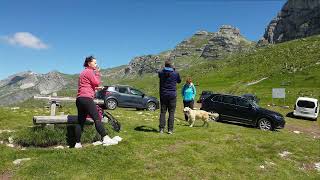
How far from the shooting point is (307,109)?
42.4m

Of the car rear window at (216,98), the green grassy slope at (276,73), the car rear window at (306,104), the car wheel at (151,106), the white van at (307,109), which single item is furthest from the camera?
the green grassy slope at (276,73)

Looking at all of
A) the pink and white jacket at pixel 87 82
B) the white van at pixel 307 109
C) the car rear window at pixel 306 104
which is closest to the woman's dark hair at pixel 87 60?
the pink and white jacket at pixel 87 82

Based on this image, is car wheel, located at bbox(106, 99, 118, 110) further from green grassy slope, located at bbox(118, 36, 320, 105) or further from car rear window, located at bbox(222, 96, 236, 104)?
green grassy slope, located at bbox(118, 36, 320, 105)

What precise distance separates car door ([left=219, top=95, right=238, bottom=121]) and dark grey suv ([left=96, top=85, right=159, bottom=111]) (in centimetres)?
784

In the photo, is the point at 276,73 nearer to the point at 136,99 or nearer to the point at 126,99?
the point at 136,99

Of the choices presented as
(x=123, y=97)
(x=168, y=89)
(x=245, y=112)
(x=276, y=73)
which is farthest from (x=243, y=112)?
(x=276, y=73)

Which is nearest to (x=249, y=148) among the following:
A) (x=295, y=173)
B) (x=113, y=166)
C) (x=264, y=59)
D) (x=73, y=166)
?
(x=295, y=173)

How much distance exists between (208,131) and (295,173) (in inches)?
197

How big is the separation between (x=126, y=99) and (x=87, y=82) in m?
21.0

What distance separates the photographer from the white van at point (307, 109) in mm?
42219

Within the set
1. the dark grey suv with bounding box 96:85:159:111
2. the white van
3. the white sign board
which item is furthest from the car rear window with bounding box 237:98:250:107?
the white sign board

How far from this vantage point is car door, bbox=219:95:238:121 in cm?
2755

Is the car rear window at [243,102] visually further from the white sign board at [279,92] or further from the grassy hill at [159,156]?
the white sign board at [279,92]

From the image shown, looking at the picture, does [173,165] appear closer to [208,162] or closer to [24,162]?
[208,162]
